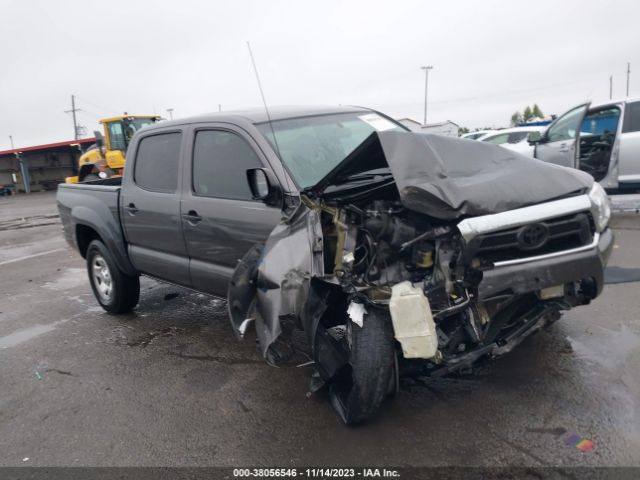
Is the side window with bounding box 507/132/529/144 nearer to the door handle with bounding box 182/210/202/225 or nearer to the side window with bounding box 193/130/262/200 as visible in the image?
the side window with bounding box 193/130/262/200

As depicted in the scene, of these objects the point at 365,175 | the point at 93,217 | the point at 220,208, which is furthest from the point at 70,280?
the point at 365,175

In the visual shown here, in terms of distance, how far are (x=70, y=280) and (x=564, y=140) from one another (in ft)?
24.4

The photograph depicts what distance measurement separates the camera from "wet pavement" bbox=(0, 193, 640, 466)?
103 inches

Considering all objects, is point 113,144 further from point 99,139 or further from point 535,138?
point 535,138

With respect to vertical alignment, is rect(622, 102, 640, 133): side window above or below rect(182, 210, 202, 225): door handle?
above

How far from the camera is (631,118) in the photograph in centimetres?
723

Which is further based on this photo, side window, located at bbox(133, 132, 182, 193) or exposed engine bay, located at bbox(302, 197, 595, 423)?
side window, located at bbox(133, 132, 182, 193)

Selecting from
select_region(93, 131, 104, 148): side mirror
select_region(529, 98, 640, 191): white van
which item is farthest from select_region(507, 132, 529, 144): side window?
select_region(93, 131, 104, 148): side mirror

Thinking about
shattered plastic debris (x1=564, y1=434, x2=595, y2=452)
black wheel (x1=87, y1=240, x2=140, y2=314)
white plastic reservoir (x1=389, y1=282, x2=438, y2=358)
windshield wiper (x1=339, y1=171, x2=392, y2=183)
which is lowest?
shattered plastic debris (x1=564, y1=434, x2=595, y2=452)

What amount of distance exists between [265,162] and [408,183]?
1224mm

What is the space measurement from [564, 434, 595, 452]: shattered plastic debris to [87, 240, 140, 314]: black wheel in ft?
13.9

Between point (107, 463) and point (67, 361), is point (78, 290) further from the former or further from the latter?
point (107, 463)

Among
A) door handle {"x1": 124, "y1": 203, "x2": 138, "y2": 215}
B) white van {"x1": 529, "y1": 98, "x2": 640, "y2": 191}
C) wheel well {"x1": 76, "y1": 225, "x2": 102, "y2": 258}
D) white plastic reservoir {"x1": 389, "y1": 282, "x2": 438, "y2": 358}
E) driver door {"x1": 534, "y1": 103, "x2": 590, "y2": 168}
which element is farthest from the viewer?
white van {"x1": 529, "y1": 98, "x2": 640, "y2": 191}

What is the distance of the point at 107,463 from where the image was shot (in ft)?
9.04
